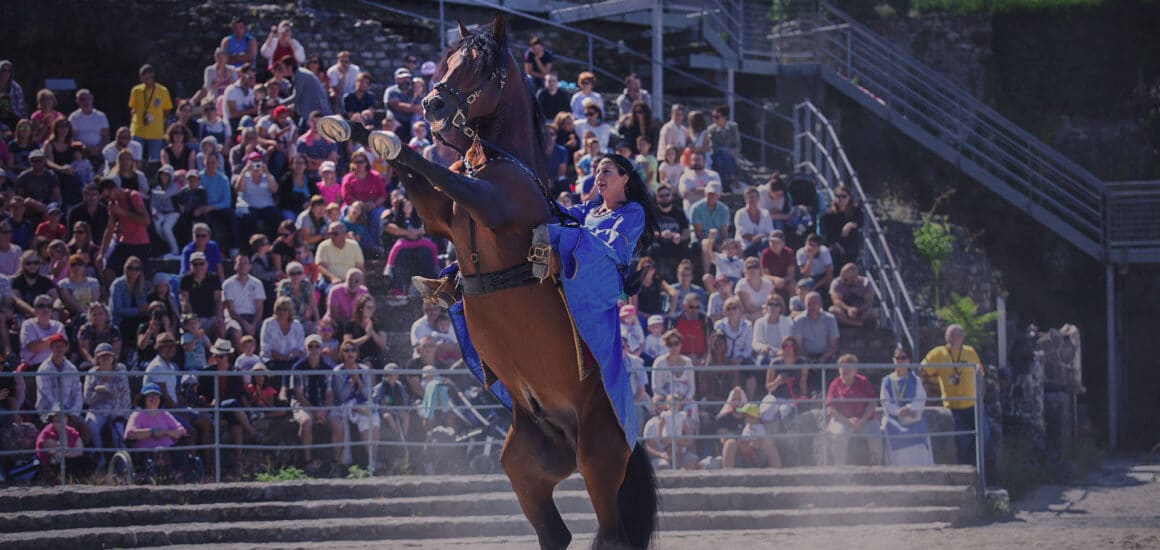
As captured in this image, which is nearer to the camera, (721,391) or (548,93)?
(721,391)

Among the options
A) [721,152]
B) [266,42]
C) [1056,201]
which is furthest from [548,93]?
[1056,201]

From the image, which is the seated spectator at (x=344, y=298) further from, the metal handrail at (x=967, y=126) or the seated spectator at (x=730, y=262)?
the metal handrail at (x=967, y=126)

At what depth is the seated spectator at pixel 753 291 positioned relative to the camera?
1476 cm

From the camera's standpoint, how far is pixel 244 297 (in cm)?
1371

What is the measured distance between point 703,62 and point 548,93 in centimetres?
554

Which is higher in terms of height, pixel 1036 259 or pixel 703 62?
pixel 703 62

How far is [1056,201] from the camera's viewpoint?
70.5 ft

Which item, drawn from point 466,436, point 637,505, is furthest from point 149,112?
point 637,505

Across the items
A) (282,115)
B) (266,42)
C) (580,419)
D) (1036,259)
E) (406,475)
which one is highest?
(266,42)

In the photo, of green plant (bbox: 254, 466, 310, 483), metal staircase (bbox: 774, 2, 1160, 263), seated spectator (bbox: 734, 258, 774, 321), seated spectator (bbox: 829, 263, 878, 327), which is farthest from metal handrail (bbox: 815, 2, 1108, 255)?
green plant (bbox: 254, 466, 310, 483)

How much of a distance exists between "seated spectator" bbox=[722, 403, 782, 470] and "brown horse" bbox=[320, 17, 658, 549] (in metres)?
5.03

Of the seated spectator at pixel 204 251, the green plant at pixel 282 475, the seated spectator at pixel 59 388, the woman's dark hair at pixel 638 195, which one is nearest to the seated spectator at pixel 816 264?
the green plant at pixel 282 475

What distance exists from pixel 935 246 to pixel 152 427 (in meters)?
12.0

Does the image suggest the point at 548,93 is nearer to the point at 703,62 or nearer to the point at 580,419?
the point at 703,62
